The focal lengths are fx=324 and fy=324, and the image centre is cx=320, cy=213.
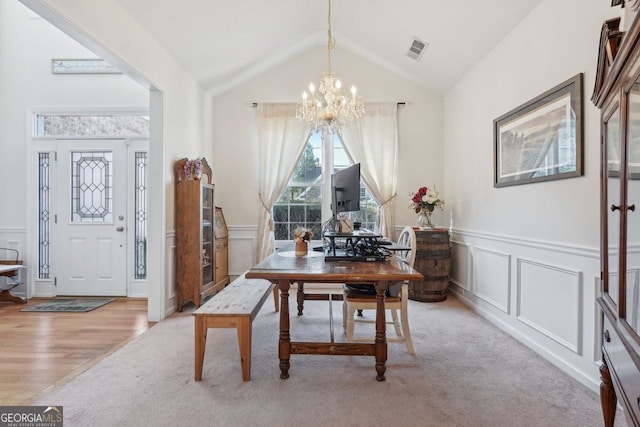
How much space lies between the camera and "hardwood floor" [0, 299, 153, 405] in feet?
6.70

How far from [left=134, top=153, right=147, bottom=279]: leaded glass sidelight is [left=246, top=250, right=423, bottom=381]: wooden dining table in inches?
102

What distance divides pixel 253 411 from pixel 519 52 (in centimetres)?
338

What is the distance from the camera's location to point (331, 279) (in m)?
1.83

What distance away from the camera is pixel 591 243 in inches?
78.8

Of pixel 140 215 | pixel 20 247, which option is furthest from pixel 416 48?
pixel 20 247

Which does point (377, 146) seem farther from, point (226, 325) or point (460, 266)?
point (226, 325)

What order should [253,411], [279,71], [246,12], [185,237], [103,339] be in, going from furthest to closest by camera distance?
[279,71] < [185,237] < [246,12] < [103,339] < [253,411]

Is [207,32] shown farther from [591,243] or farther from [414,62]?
[591,243]

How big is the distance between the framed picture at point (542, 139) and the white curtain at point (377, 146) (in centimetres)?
155

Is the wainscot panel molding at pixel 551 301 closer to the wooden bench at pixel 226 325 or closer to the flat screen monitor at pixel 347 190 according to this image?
the flat screen monitor at pixel 347 190

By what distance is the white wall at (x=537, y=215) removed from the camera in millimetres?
2041

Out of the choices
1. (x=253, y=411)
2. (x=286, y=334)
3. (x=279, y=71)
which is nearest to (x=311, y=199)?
(x=279, y=71)

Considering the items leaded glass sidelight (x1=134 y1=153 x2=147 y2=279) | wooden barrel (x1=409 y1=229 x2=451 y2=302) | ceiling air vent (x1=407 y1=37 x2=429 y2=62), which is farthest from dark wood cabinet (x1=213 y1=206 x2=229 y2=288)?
ceiling air vent (x1=407 y1=37 x2=429 y2=62)

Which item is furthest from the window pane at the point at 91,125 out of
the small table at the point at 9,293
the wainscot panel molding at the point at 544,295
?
the wainscot panel molding at the point at 544,295
